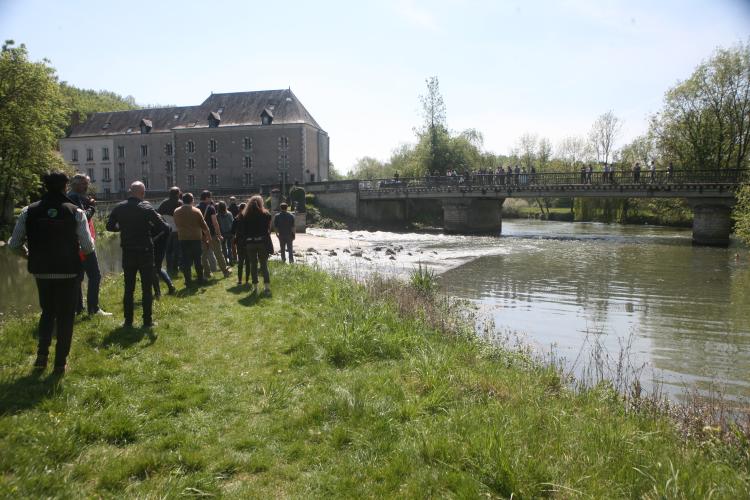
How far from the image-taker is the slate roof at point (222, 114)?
59562 millimetres

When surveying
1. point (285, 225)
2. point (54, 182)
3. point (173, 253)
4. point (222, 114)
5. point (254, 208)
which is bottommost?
point (173, 253)

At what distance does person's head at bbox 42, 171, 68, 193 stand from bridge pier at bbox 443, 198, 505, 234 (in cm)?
3821

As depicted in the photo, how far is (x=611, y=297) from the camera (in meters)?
14.9

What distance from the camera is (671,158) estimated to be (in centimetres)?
4306

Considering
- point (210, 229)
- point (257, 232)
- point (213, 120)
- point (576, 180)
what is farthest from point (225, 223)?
point (213, 120)

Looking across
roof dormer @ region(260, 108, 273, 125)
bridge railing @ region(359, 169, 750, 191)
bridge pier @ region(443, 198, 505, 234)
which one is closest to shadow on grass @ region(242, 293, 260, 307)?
bridge railing @ region(359, 169, 750, 191)

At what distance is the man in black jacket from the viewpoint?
6809 mm

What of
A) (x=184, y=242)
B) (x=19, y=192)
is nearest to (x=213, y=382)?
(x=184, y=242)

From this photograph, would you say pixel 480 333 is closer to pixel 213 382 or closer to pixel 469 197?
pixel 213 382

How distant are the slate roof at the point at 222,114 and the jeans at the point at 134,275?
5303 centimetres

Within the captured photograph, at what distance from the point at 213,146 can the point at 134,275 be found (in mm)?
57290

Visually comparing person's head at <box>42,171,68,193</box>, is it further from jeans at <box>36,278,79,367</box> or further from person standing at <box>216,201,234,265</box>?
person standing at <box>216,201,234,265</box>

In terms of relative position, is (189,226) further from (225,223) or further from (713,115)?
(713,115)

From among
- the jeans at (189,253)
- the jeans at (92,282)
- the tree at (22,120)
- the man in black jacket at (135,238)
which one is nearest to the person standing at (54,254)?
the man in black jacket at (135,238)
